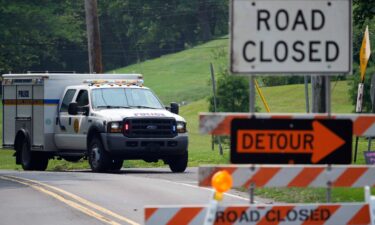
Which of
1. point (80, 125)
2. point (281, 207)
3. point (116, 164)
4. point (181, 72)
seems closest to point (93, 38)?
point (80, 125)

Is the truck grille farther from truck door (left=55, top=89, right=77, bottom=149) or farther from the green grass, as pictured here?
the green grass

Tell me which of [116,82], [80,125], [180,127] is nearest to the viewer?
[180,127]

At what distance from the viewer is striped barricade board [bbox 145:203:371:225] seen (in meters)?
9.38

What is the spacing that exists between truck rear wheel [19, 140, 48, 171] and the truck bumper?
13.6 feet

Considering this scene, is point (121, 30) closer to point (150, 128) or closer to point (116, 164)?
point (116, 164)

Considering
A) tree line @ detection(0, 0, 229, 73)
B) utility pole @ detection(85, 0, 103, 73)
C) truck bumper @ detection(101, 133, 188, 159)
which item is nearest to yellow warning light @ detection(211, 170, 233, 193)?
truck bumper @ detection(101, 133, 188, 159)

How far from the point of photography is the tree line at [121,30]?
318 ft

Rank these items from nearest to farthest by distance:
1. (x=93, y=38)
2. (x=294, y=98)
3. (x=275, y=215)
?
(x=275, y=215) → (x=93, y=38) → (x=294, y=98)

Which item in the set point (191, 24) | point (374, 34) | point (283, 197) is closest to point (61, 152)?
point (283, 197)

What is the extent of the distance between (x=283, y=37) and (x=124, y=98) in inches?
647

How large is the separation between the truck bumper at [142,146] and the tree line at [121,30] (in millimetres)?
69296

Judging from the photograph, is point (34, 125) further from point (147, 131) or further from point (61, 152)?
point (147, 131)

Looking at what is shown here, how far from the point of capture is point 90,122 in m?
25.7

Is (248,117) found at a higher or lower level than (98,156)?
higher
